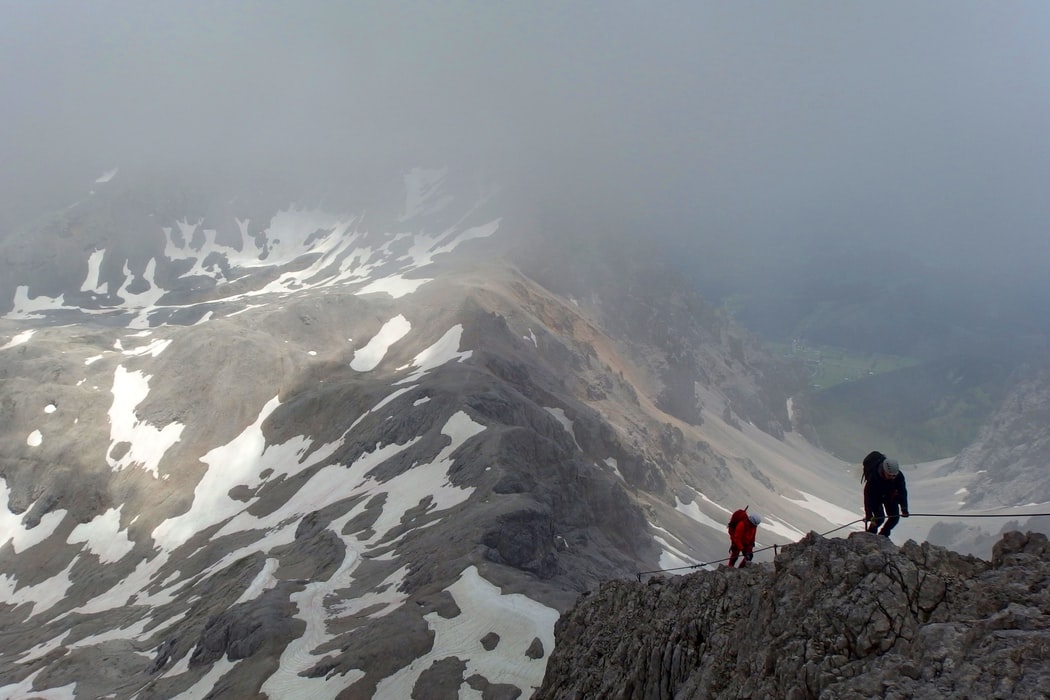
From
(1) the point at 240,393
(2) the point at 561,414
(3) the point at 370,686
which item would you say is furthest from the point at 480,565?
(1) the point at 240,393

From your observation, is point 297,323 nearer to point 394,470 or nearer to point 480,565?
point 394,470

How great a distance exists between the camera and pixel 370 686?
127 feet

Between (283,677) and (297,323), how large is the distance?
117704 millimetres

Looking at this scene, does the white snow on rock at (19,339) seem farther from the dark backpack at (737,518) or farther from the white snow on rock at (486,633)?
the dark backpack at (737,518)

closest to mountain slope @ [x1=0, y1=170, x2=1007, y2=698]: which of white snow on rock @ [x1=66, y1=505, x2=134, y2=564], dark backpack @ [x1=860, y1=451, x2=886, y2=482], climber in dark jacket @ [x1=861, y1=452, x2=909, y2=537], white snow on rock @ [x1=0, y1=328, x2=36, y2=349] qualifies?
white snow on rock @ [x1=66, y1=505, x2=134, y2=564]

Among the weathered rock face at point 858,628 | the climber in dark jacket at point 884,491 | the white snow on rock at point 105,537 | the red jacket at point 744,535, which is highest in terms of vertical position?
the climber in dark jacket at point 884,491

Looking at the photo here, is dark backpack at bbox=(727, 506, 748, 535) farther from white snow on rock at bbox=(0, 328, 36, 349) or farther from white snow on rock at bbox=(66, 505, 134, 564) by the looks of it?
white snow on rock at bbox=(0, 328, 36, 349)

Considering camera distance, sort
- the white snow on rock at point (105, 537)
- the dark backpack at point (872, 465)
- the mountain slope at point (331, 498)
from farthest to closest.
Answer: the white snow on rock at point (105, 537)
the mountain slope at point (331, 498)
the dark backpack at point (872, 465)

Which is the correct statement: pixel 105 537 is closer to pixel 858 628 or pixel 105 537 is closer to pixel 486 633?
pixel 486 633

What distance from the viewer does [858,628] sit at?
648 inches

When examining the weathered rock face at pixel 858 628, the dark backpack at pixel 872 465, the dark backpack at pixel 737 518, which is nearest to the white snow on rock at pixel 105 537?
the weathered rock face at pixel 858 628

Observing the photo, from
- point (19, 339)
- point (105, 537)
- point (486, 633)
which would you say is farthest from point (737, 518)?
point (19, 339)

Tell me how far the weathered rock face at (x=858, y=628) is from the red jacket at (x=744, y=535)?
3.95 ft

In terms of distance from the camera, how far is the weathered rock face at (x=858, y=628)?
14109 mm
